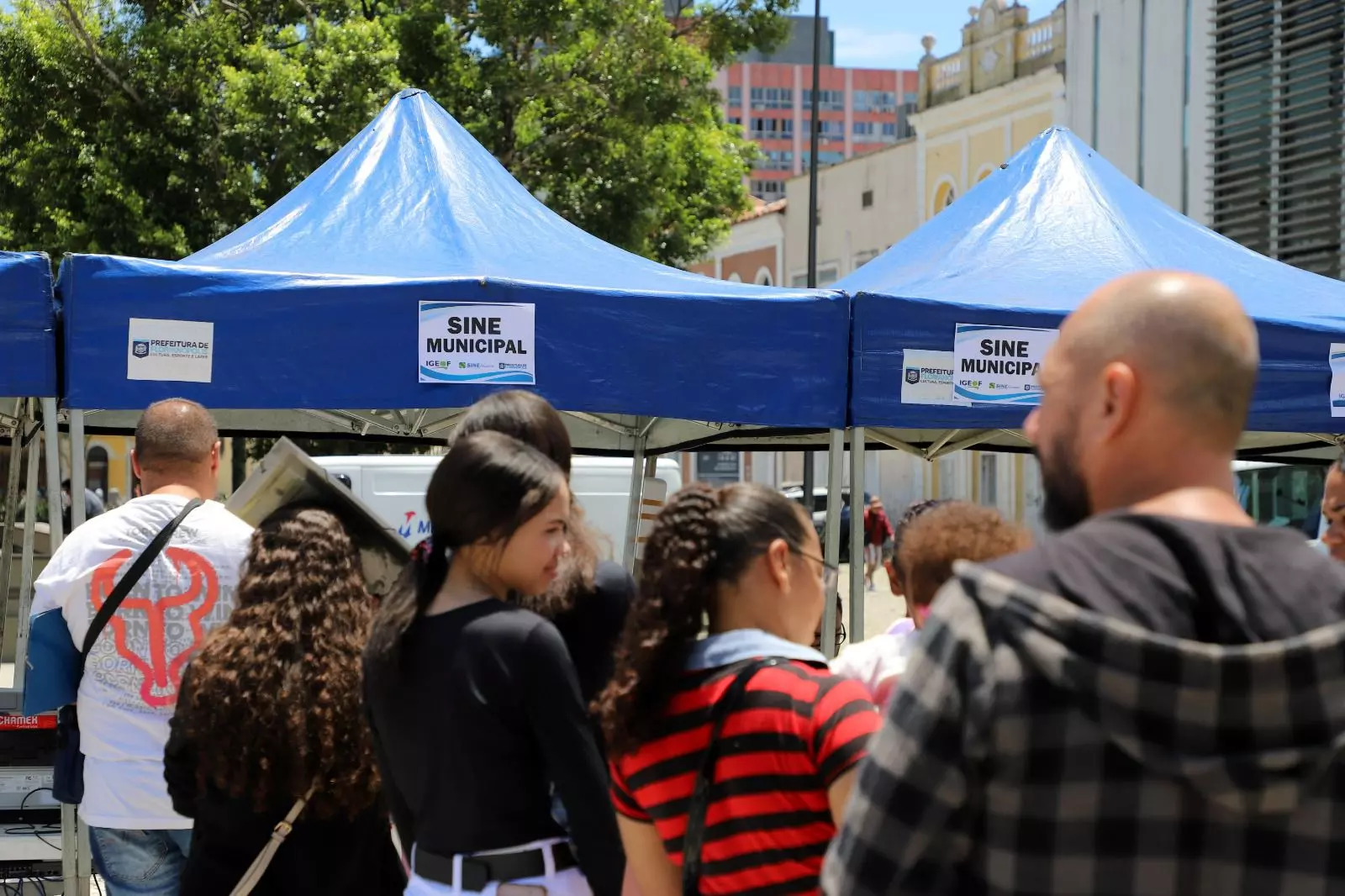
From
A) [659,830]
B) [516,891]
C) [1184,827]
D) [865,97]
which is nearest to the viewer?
[1184,827]

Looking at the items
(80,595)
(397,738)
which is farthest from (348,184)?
(397,738)

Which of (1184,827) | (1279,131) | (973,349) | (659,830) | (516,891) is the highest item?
(1279,131)

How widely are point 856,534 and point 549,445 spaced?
3.05 meters

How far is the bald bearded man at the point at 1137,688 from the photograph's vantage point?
4.09ft

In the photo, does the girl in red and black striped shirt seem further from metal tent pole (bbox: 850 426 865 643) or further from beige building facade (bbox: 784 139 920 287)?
beige building facade (bbox: 784 139 920 287)

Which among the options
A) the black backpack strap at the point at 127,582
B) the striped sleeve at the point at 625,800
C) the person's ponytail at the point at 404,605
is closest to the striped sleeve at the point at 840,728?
the striped sleeve at the point at 625,800

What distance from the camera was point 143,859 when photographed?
131 inches

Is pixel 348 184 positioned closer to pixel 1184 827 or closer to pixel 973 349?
pixel 973 349

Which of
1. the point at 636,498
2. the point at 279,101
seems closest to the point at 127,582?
the point at 636,498

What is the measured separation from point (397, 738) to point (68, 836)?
2.96 m

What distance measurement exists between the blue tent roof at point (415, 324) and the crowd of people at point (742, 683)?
1.34 metres

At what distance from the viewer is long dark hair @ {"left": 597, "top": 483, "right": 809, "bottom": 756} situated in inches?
82.7

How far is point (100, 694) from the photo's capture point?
3344 millimetres

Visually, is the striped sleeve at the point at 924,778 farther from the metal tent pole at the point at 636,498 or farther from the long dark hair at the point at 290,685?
the metal tent pole at the point at 636,498
